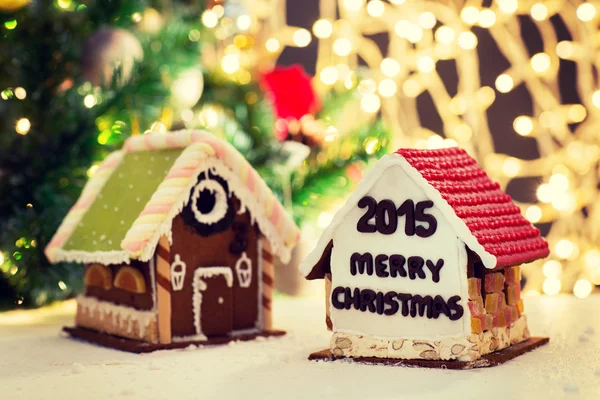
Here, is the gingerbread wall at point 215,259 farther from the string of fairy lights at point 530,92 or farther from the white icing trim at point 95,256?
the string of fairy lights at point 530,92

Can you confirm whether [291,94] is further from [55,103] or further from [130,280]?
[130,280]

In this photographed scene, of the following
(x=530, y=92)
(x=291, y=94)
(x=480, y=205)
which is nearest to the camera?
(x=480, y=205)

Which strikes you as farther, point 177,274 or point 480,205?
point 177,274

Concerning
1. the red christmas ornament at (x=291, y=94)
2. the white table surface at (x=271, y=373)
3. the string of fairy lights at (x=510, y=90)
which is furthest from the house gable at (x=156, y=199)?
the string of fairy lights at (x=510, y=90)

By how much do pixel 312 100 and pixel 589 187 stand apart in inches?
42.8

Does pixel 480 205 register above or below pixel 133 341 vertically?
above

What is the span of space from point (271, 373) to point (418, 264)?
1.17ft

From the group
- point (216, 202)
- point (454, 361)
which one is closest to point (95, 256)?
point (216, 202)

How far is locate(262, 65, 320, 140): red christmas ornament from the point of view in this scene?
2842mm

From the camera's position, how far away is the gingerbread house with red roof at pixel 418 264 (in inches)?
69.1

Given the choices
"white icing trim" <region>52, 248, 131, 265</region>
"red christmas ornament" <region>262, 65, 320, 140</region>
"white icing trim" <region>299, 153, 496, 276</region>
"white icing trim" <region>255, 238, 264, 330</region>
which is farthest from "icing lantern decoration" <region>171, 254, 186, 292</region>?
"red christmas ornament" <region>262, 65, 320, 140</region>

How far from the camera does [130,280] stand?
2.11 meters

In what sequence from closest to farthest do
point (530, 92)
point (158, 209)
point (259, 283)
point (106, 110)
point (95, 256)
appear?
point (158, 209), point (95, 256), point (259, 283), point (106, 110), point (530, 92)

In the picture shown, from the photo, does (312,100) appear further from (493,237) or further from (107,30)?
(493,237)
